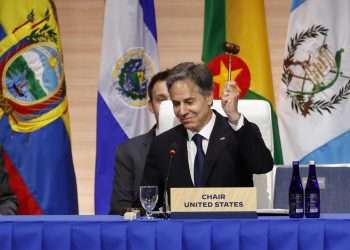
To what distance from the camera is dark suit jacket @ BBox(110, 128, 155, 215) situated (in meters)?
4.66

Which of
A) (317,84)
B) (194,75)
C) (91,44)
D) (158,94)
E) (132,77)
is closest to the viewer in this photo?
(194,75)

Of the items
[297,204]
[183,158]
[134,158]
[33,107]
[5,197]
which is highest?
[33,107]

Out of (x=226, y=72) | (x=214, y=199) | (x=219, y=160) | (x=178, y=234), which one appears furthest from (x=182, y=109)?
(x=226, y=72)

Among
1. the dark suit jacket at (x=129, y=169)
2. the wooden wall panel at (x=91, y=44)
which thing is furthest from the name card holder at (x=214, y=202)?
the wooden wall panel at (x=91, y=44)

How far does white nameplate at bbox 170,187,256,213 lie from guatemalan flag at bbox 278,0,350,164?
90.3 inches

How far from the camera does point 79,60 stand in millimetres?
6395

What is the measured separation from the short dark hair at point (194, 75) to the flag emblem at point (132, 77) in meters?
1.50

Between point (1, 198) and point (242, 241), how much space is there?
1.84 m

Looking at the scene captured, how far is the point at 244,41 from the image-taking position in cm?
560

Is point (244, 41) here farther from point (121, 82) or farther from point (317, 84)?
point (121, 82)

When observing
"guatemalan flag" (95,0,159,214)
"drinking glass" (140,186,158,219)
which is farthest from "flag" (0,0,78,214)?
"drinking glass" (140,186,158,219)

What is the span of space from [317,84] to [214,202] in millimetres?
2331

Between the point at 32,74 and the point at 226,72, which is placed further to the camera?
the point at 226,72

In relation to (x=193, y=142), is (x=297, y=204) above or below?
below
